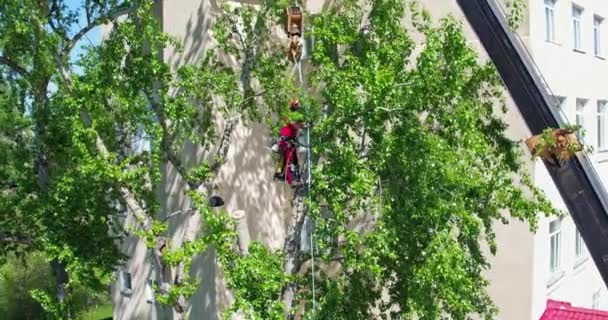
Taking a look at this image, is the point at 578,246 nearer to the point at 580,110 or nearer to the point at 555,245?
the point at 555,245

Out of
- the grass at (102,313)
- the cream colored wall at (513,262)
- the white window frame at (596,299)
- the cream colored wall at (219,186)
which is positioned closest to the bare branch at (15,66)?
the cream colored wall at (219,186)

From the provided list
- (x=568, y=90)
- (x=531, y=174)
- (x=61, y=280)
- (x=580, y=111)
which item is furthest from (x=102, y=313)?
(x=531, y=174)

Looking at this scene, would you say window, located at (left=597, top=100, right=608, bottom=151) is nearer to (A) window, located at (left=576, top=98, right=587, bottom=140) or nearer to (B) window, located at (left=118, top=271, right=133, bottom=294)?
(A) window, located at (left=576, top=98, right=587, bottom=140)

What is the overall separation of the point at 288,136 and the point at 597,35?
932 centimetres

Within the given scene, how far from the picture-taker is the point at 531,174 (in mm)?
11945

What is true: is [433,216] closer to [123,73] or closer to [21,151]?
[123,73]

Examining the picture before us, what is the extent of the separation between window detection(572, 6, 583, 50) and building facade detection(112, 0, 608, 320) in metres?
0.02

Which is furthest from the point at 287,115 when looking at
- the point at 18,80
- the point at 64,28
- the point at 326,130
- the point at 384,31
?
the point at 18,80

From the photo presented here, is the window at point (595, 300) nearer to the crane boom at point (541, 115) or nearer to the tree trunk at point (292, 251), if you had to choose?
→ the crane boom at point (541, 115)

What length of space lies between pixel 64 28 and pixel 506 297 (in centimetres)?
892

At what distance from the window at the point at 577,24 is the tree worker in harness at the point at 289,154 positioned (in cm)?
726

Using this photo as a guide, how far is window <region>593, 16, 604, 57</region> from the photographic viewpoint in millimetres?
15986

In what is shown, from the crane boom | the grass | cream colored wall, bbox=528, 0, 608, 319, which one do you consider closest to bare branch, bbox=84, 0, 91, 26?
the crane boom

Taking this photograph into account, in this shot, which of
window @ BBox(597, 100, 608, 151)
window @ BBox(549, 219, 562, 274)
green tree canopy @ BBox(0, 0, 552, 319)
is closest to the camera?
green tree canopy @ BBox(0, 0, 552, 319)
